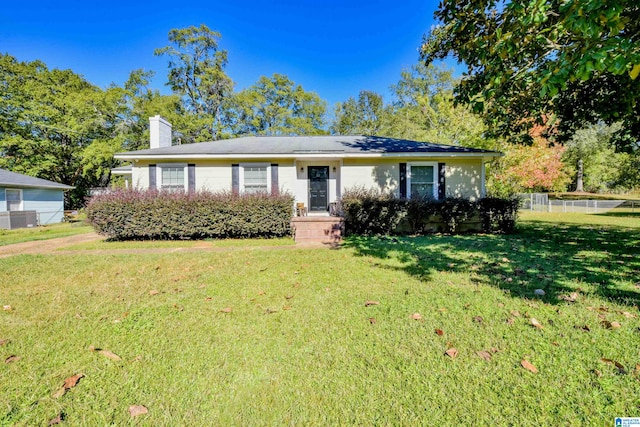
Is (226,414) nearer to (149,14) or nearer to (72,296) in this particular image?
(72,296)

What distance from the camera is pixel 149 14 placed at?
43.4 ft

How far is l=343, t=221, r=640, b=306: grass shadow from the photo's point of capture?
155 inches

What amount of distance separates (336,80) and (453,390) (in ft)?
104

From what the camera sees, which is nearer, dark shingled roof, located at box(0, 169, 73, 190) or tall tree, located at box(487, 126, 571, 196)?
dark shingled roof, located at box(0, 169, 73, 190)

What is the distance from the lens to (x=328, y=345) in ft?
8.46

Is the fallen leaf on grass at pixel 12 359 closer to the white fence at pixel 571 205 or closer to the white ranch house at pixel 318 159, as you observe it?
the white ranch house at pixel 318 159

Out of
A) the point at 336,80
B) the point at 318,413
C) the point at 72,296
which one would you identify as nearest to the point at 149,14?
the point at 72,296

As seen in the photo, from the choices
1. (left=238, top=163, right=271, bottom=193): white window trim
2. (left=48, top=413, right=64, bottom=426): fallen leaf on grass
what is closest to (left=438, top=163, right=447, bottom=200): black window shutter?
(left=238, top=163, right=271, bottom=193): white window trim

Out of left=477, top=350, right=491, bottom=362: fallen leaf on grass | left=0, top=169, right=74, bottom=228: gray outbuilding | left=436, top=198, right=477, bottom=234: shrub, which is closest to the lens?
left=477, top=350, right=491, bottom=362: fallen leaf on grass

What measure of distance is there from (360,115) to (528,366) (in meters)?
33.9

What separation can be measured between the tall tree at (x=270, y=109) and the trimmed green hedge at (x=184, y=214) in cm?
2022

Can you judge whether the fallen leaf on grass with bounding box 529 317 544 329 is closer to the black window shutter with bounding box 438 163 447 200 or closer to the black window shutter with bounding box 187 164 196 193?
the black window shutter with bounding box 438 163 447 200

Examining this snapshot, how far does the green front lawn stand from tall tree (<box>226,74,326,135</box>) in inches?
973

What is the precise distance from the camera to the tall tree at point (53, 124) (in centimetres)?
2100
